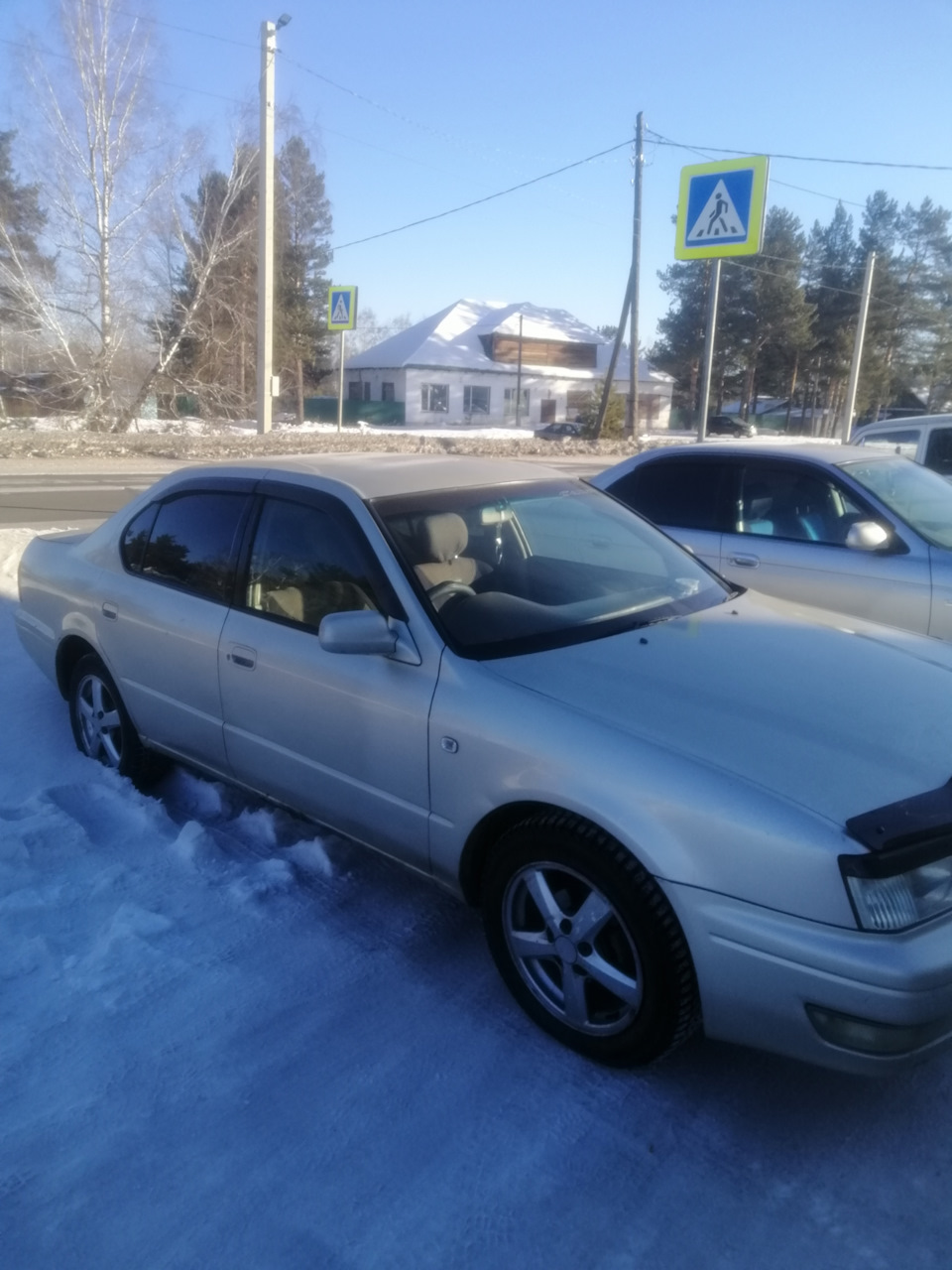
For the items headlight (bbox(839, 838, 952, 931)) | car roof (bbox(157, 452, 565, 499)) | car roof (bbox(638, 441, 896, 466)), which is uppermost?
car roof (bbox(638, 441, 896, 466))

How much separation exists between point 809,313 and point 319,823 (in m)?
58.8

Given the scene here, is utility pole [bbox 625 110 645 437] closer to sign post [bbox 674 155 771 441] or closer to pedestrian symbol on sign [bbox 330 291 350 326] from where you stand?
pedestrian symbol on sign [bbox 330 291 350 326]

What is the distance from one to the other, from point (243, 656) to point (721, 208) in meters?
7.20

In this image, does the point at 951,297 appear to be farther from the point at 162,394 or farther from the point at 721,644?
the point at 721,644

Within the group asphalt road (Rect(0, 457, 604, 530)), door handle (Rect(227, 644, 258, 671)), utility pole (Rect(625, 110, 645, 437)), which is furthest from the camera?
utility pole (Rect(625, 110, 645, 437))

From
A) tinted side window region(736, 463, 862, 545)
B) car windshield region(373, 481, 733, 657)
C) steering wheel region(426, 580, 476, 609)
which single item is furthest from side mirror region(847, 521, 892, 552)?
steering wheel region(426, 580, 476, 609)

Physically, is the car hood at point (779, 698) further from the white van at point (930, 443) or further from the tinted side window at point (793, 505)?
the white van at point (930, 443)

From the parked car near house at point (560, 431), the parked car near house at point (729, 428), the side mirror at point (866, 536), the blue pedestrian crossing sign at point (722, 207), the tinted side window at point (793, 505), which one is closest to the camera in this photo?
the side mirror at point (866, 536)

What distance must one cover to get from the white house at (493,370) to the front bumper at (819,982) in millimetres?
57554

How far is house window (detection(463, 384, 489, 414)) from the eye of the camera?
60.3m

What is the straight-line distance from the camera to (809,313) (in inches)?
2201

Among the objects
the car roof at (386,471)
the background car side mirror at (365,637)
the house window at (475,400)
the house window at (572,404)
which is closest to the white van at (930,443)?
the car roof at (386,471)

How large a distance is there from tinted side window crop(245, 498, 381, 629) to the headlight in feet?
5.54

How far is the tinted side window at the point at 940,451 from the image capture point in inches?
392
